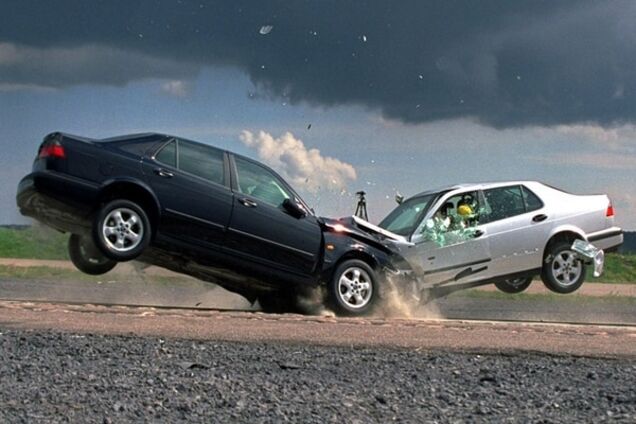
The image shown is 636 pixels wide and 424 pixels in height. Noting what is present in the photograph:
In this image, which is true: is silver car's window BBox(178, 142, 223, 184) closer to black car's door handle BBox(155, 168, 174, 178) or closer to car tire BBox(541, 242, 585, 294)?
black car's door handle BBox(155, 168, 174, 178)

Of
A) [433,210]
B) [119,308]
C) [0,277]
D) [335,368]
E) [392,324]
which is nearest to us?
[335,368]

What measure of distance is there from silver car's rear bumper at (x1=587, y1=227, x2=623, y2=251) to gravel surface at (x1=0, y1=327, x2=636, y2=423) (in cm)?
A: 584

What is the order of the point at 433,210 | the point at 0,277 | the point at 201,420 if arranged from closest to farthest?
1. the point at 201,420
2. the point at 433,210
3. the point at 0,277

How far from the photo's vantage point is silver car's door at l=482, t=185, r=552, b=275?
13898 millimetres

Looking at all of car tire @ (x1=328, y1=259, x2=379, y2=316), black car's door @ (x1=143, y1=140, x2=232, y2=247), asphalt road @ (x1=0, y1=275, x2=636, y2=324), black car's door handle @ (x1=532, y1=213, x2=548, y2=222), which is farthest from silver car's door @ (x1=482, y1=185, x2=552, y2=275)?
black car's door @ (x1=143, y1=140, x2=232, y2=247)

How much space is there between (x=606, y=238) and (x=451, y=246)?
244 centimetres

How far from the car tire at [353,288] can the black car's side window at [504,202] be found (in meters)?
2.40

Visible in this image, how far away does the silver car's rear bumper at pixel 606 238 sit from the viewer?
47.3 feet

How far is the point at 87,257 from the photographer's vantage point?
12727mm

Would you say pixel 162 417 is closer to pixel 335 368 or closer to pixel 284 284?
pixel 335 368

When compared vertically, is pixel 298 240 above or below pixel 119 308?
above

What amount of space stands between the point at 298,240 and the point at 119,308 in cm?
227

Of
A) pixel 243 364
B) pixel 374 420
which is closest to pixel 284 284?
pixel 243 364

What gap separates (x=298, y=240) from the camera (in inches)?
486
